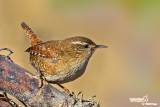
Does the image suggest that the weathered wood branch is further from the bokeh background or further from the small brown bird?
the bokeh background

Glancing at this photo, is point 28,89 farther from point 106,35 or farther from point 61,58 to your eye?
point 106,35

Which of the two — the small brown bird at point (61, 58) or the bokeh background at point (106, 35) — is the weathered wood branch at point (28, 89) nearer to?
the small brown bird at point (61, 58)

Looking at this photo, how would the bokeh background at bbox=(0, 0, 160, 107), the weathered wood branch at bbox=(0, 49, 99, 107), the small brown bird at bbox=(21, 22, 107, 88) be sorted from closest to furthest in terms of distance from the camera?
the weathered wood branch at bbox=(0, 49, 99, 107), the small brown bird at bbox=(21, 22, 107, 88), the bokeh background at bbox=(0, 0, 160, 107)

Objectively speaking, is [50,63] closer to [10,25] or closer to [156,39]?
[10,25]

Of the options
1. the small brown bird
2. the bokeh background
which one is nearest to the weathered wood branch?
the small brown bird

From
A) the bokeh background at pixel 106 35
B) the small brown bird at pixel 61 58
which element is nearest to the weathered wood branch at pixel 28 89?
the small brown bird at pixel 61 58

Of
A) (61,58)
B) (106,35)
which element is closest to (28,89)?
(61,58)
